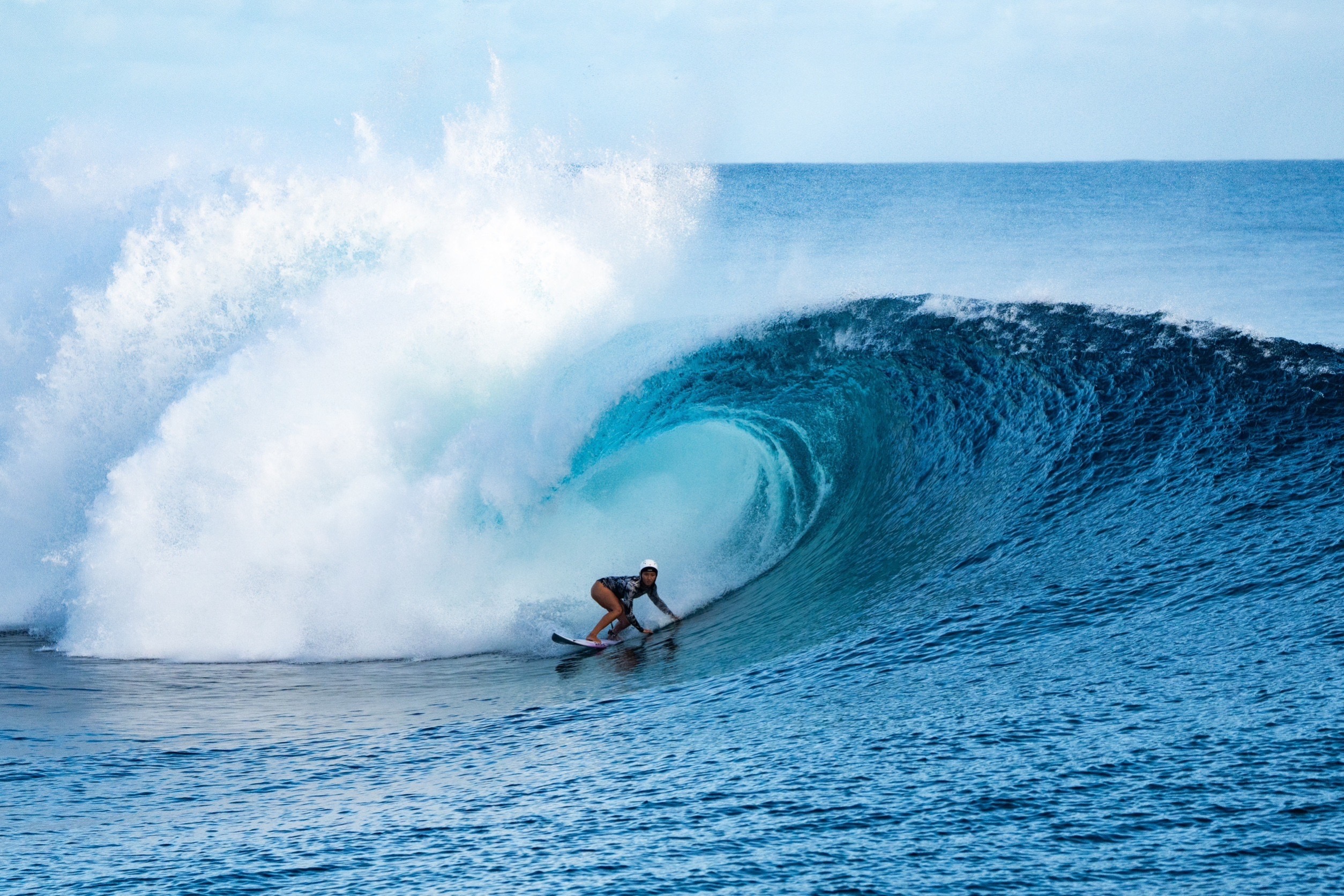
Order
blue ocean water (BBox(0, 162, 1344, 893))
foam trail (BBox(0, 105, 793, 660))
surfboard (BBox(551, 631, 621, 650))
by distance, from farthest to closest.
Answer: foam trail (BBox(0, 105, 793, 660))
surfboard (BBox(551, 631, 621, 650))
blue ocean water (BBox(0, 162, 1344, 893))

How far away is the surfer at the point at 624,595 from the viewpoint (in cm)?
894

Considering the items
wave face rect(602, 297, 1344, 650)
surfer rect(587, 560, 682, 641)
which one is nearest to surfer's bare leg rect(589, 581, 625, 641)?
surfer rect(587, 560, 682, 641)

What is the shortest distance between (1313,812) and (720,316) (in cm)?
1025

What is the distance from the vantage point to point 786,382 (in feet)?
43.4

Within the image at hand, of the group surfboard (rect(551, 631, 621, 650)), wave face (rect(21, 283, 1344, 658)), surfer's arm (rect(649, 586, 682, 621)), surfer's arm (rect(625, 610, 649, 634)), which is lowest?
surfboard (rect(551, 631, 621, 650))

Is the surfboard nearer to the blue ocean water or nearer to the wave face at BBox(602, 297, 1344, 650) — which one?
the blue ocean water

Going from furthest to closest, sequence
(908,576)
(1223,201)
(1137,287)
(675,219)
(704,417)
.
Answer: (1223,201) → (1137,287) → (675,219) → (704,417) → (908,576)

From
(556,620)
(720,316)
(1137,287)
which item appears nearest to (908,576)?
(556,620)

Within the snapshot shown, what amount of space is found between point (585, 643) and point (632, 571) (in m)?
2.02

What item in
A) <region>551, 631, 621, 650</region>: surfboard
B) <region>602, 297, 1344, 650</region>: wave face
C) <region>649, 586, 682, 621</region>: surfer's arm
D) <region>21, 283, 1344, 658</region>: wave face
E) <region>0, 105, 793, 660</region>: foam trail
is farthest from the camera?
<region>0, 105, 793, 660</region>: foam trail

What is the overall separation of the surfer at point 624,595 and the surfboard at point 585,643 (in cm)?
7

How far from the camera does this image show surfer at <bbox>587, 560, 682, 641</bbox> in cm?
894

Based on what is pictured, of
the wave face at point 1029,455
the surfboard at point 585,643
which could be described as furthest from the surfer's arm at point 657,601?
the wave face at point 1029,455

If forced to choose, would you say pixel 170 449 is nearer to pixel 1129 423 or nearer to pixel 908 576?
pixel 908 576
